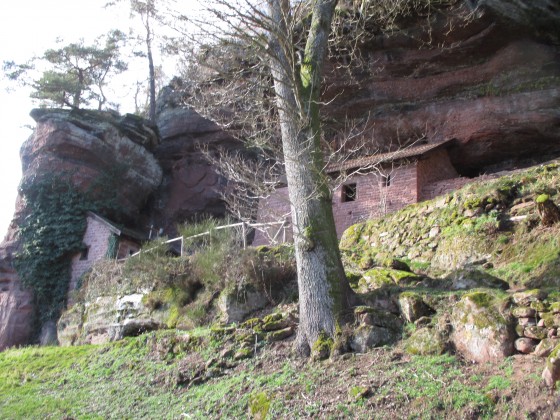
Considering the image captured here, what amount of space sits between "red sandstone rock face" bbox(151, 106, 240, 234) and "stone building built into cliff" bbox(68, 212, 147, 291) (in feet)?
11.3

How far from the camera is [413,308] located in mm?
7672

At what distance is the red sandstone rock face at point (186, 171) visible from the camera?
24484 millimetres

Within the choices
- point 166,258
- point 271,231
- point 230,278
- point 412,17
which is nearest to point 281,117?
point 230,278

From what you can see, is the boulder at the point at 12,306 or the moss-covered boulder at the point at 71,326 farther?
the boulder at the point at 12,306

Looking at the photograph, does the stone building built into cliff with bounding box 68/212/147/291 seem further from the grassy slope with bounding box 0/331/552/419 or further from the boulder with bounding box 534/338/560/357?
the boulder with bounding box 534/338/560/357

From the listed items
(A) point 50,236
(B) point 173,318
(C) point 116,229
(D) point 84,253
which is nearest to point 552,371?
(B) point 173,318

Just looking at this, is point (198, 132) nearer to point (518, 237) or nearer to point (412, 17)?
point (412, 17)

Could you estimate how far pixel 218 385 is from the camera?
8266 millimetres

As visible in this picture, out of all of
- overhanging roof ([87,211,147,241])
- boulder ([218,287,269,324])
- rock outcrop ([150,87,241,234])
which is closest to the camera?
boulder ([218,287,269,324])

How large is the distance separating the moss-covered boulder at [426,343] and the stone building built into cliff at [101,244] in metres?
15.3

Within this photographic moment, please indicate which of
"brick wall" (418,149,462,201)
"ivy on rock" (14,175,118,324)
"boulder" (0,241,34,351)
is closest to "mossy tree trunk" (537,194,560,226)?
"brick wall" (418,149,462,201)

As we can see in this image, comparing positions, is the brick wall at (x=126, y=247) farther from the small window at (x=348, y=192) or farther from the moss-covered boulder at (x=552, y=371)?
the moss-covered boulder at (x=552, y=371)

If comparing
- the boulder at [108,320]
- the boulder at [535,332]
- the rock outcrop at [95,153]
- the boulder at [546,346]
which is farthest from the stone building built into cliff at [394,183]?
the boulder at [546,346]

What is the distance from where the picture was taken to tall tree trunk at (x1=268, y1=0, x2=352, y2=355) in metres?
8.13
